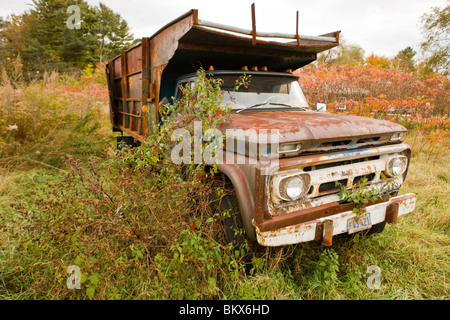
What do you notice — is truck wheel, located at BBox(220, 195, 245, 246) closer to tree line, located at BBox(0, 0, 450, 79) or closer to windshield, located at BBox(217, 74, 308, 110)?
windshield, located at BBox(217, 74, 308, 110)

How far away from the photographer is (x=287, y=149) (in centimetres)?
221

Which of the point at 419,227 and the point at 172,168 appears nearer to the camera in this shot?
the point at 172,168

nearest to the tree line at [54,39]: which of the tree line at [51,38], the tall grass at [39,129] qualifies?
the tree line at [51,38]

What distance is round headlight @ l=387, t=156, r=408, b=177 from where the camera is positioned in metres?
2.77

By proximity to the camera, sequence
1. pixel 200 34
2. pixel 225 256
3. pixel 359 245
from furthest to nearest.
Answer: pixel 200 34, pixel 359 245, pixel 225 256

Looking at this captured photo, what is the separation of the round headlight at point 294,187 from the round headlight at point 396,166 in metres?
1.13

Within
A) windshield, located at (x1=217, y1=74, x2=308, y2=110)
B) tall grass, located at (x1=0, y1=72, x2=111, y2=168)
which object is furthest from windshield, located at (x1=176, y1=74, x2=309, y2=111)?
tall grass, located at (x1=0, y1=72, x2=111, y2=168)

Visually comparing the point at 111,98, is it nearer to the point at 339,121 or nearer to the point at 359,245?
the point at 339,121

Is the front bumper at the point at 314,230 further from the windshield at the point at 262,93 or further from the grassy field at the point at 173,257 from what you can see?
the windshield at the point at 262,93

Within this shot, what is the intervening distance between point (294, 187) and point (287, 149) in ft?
1.01

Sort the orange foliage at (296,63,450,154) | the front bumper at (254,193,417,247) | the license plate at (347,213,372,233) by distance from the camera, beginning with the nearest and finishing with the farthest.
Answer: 1. the front bumper at (254,193,417,247)
2. the license plate at (347,213,372,233)
3. the orange foliage at (296,63,450,154)

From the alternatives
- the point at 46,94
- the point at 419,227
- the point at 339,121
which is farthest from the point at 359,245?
the point at 46,94

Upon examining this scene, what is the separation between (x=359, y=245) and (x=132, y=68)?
4.37m
